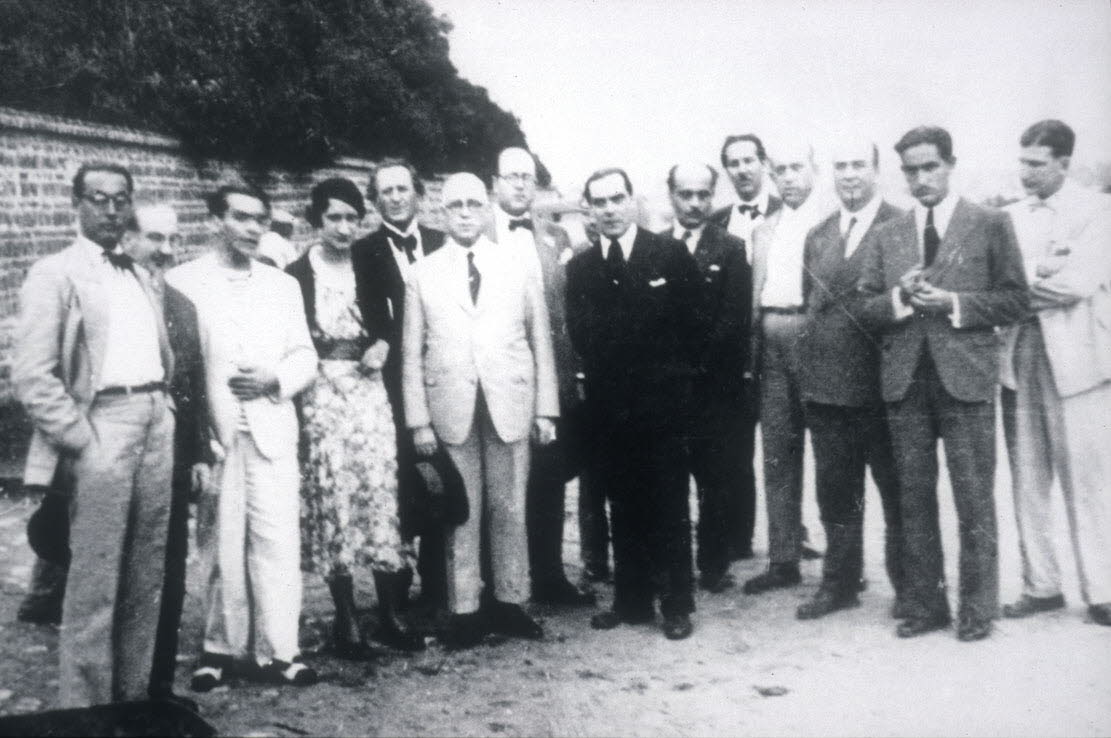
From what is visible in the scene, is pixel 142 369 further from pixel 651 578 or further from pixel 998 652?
pixel 998 652

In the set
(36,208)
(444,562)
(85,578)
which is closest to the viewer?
(85,578)

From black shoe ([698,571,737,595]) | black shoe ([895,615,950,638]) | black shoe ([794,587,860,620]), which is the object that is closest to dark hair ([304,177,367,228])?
black shoe ([698,571,737,595])

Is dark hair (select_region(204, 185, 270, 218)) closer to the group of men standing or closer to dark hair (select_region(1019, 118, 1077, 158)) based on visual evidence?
the group of men standing

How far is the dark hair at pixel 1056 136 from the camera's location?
4020 millimetres

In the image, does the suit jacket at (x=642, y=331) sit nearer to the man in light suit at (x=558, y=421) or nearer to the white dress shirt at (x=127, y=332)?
the man in light suit at (x=558, y=421)

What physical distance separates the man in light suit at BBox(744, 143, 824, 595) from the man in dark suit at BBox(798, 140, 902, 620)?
19cm

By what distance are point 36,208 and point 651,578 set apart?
110 inches

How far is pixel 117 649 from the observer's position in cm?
320

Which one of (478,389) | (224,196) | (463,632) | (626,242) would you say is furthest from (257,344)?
(626,242)

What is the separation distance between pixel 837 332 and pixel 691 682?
61.2 inches

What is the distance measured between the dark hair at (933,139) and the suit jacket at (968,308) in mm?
227

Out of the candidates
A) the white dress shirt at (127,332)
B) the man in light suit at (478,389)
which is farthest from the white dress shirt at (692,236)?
the white dress shirt at (127,332)

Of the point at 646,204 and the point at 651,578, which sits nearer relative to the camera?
the point at 651,578

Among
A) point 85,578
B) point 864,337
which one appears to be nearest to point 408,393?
point 85,578
